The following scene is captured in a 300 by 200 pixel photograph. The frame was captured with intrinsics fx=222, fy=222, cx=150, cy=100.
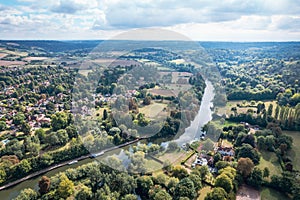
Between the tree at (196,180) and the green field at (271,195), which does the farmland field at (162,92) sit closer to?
the tree at (196,180)

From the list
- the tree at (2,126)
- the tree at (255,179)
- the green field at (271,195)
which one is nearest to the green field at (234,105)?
the tree at (255,179)

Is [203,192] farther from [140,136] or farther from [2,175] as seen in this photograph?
[2,175]

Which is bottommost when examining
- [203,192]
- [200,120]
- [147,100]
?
[203,192]

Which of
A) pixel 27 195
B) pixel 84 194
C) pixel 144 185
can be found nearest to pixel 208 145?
pixel 144 185

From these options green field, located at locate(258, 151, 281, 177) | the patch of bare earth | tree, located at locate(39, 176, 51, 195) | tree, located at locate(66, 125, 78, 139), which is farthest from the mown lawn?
tree, located at locate(66, 125, 78, 139)

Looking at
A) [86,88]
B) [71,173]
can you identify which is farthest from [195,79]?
[71,173]

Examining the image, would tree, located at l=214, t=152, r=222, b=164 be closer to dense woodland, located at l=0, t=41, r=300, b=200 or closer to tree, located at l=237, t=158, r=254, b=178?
dense woodland, located at l=0, t=41, r=300, b=200
